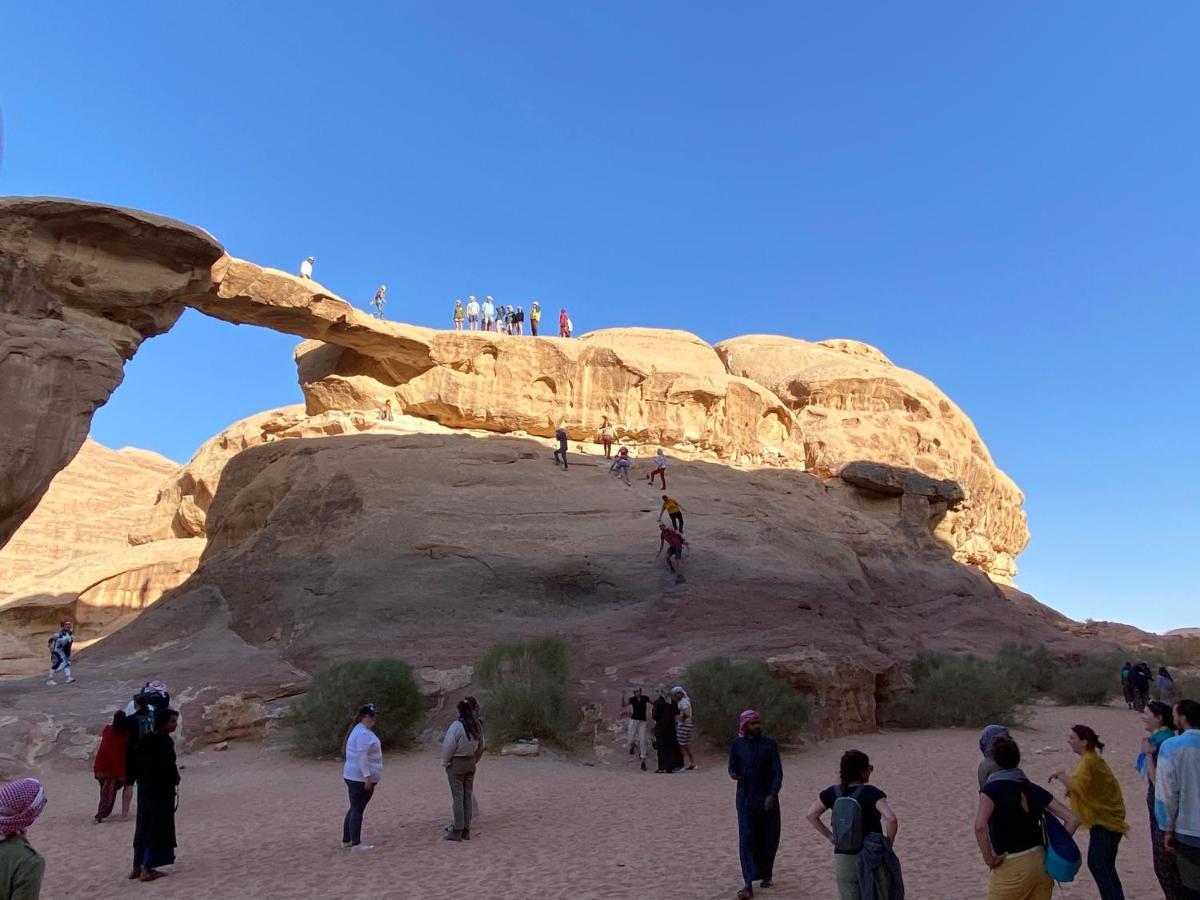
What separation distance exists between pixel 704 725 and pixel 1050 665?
47.2ft

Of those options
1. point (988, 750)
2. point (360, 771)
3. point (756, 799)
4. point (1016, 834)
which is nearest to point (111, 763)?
point (360, 771)

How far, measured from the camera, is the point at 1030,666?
21719 millimetres

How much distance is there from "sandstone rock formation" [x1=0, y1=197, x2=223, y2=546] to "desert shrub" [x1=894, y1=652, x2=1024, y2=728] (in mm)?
18771

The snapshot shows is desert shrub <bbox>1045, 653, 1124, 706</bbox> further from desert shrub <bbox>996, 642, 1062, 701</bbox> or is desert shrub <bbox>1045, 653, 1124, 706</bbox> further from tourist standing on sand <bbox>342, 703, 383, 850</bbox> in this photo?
tourist standing on sand <bbox>342, 703, 383, 850</bbox>

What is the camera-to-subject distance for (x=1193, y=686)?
23062mm

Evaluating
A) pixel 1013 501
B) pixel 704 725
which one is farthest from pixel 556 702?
pixel 1013 501

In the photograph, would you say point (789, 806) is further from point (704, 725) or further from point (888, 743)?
point (888, 743)

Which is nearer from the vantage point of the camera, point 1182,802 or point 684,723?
point 1182,802

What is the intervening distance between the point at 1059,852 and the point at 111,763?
958 centimetres

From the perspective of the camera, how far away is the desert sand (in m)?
7.42

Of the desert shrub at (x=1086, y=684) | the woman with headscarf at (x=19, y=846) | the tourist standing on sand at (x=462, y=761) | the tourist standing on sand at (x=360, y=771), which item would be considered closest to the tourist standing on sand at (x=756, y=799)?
the tourist standing on sand at (x=462, y=761)

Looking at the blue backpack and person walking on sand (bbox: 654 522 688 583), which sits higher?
person walking on sand (bbox: 654 522 688 583)

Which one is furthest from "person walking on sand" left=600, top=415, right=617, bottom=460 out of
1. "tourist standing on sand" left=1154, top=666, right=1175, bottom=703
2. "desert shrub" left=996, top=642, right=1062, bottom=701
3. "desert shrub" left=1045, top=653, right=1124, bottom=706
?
"tourist standing on sand" left=1154, top=666, right=1175, bottom=703

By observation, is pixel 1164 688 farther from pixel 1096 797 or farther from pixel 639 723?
pixel 1096 797
